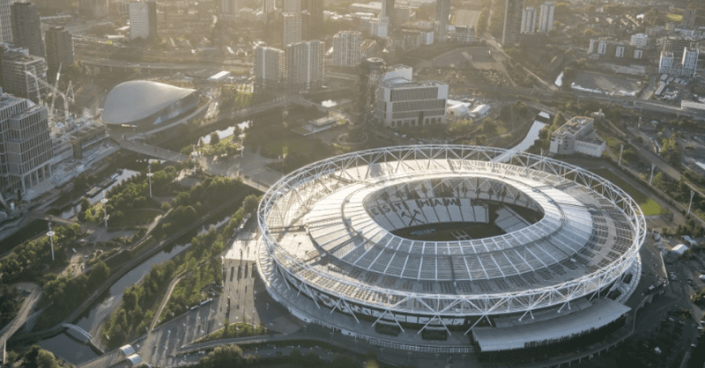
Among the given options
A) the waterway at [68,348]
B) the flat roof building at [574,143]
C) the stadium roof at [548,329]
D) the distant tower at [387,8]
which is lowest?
the waterway at [68,348]

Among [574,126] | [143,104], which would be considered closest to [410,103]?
[574,126]

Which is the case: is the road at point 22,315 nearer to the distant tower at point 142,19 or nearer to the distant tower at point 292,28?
the distant tower at point 292,28

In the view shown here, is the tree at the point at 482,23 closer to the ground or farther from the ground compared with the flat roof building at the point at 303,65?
farther from the ground

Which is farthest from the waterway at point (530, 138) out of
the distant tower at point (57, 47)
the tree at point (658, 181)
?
the distant tower at point (57, 47)

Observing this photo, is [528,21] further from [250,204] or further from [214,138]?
[250,204]

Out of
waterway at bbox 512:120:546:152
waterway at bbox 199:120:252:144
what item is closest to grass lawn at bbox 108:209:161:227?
waterway at bbox 199:120:252:144

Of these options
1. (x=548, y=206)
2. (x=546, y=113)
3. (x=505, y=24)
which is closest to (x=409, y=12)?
(x=505, y=24)
